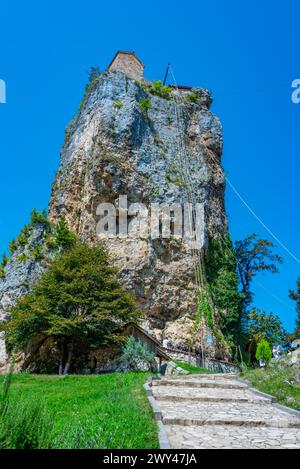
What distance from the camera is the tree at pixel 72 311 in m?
17.3

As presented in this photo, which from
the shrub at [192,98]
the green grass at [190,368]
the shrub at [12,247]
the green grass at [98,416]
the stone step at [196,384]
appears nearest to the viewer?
the green grass at [98,416]

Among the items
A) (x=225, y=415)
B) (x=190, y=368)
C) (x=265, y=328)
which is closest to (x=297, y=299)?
(x=265, y=328)

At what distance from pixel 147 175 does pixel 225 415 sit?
21.6m

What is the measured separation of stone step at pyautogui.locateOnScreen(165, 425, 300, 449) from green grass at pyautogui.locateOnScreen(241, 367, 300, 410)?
7.67 feet

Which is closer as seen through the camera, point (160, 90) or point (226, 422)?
point (226, 422)

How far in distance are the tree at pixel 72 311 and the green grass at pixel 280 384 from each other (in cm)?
713

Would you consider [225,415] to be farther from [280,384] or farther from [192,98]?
[192,98]

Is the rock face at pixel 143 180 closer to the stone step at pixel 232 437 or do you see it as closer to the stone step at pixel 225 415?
the stone step at pixel 225 415

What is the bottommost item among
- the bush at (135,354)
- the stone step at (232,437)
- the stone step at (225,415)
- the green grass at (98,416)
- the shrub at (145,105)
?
the stone step at (232,437)

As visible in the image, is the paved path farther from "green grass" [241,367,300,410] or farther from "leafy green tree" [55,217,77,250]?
"leafy green tree" [55,217,77,250]

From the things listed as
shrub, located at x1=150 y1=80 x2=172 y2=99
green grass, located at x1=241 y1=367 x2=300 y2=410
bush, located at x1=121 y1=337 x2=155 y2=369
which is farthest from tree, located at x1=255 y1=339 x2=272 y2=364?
shrub, located at x1=150 y1=80 x2=172 y2=99

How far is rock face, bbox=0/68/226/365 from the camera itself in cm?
A: 2452

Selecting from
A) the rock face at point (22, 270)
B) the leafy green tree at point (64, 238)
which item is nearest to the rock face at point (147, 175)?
the leafy green tree at point (64, 238)

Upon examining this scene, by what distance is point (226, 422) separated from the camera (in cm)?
689
